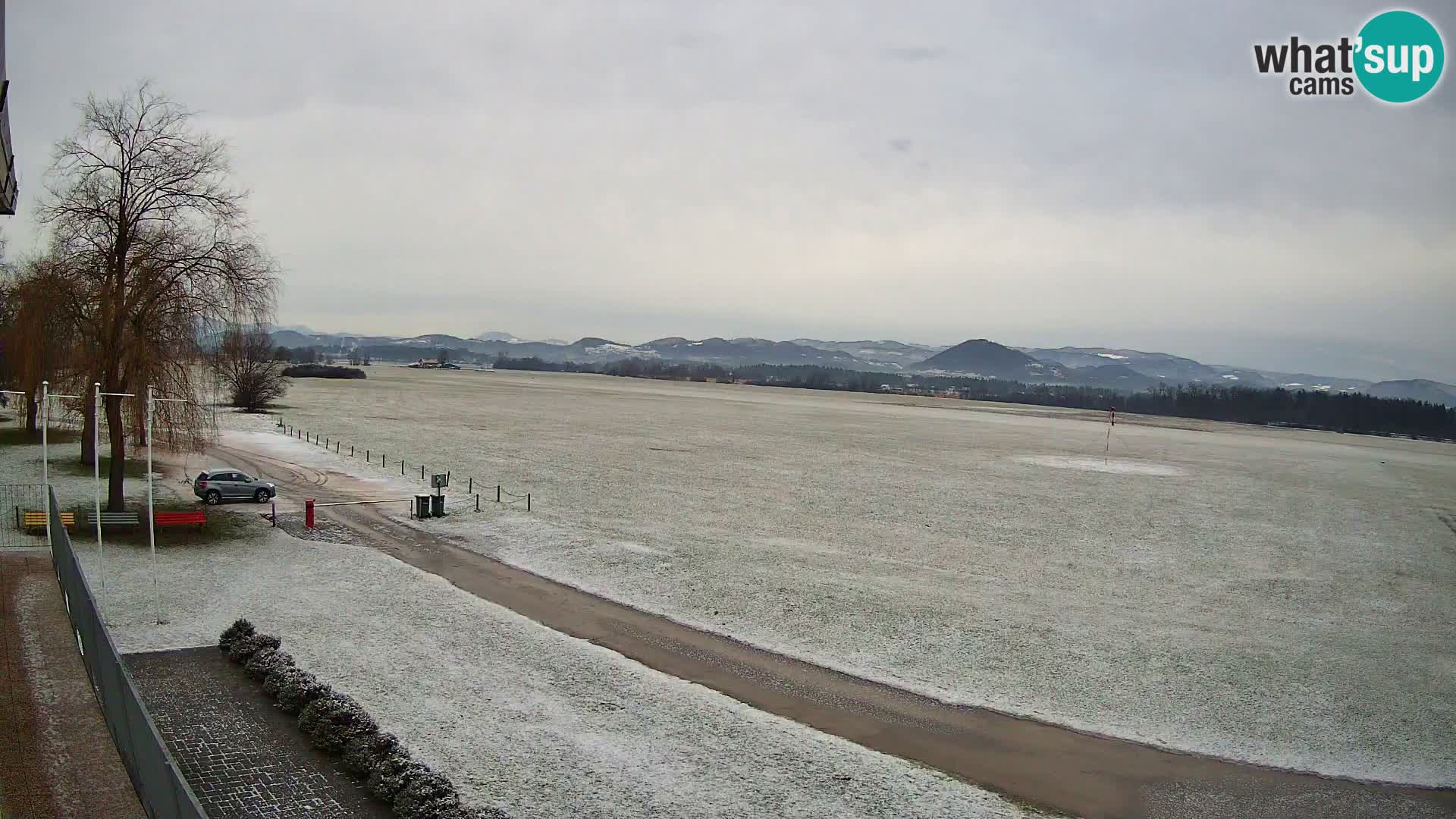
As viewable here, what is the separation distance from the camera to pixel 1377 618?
2533cm

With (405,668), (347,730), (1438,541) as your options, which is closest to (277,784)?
(347,730)

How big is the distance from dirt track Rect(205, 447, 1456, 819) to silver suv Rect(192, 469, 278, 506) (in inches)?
683

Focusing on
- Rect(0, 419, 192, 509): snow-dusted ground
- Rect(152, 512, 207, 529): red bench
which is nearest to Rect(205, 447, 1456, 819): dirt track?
Rect(152, 512, 207, 529): red bench

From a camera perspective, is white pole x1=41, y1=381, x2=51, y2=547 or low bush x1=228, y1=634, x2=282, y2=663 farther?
white pole x1=41, y1=381, x2=51, y2=547

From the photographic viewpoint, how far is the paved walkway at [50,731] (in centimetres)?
1026

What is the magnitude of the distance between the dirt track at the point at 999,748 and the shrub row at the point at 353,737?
605 cm

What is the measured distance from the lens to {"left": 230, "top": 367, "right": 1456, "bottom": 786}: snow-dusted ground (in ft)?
59.3

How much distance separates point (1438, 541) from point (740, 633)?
3684 cm

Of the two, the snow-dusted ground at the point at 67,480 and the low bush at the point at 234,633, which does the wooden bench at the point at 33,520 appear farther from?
the low bush at the point at 234,633

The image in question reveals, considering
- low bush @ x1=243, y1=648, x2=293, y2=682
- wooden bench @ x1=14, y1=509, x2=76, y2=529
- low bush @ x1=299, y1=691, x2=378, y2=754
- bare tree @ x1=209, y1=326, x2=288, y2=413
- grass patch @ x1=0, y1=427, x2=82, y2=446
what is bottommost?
low bush @ x1=299, y1=691, x2=378, y2=754

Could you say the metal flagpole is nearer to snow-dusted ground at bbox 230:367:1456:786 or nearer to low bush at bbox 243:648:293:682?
low bush at bbox 243:648:293:682

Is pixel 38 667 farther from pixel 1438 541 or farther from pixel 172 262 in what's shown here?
pixel 1438 541

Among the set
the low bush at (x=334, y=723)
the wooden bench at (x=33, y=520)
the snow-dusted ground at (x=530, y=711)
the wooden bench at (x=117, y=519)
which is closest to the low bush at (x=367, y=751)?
the low bush at (x=334, y=723)

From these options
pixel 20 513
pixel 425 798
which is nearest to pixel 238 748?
pixel 425 798
